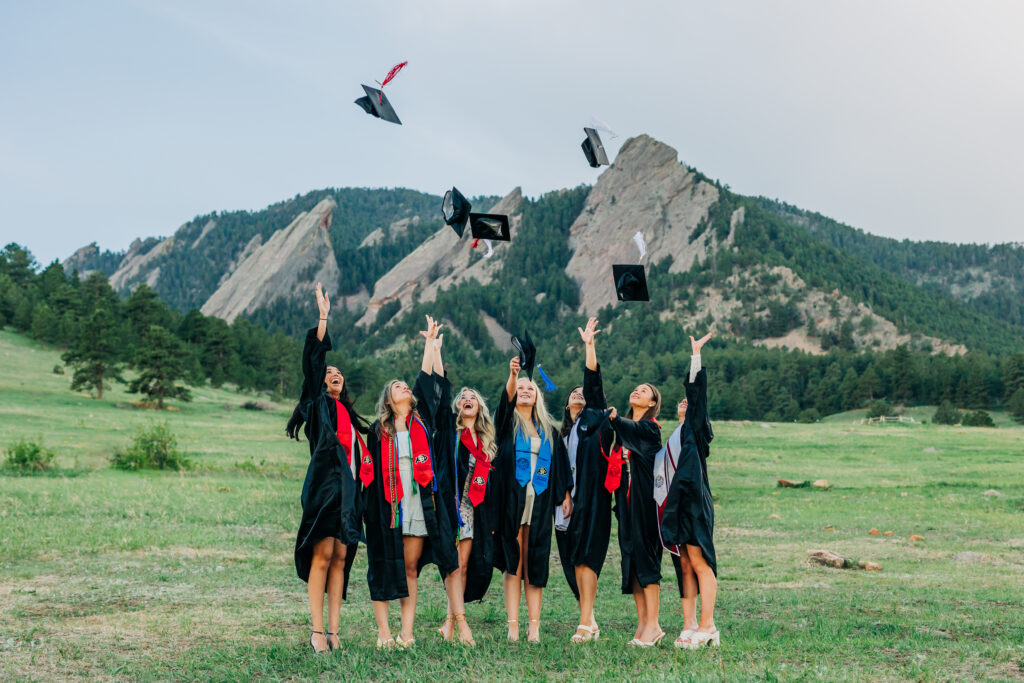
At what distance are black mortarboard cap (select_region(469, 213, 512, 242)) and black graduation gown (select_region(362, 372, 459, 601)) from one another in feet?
9.81

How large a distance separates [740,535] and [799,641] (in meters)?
9.96

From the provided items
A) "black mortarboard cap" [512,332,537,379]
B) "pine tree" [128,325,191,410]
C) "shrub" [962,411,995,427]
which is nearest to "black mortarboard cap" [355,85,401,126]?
"black mortarboard cap" [512,332,537,379]

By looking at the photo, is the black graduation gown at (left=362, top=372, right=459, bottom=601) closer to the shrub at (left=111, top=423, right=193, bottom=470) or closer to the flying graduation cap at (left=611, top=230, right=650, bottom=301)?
the flying graduation cap at (left=611, top=230, right=650, bottom=301)

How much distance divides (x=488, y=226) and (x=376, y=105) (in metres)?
1.93

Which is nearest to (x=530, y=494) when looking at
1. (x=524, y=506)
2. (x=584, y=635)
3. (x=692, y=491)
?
(x=524, y=506)

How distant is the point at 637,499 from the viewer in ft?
27.3

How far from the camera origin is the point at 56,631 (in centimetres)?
857

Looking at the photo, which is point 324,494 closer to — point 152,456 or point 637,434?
point 637,434

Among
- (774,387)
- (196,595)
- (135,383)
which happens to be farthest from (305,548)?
(774,387)

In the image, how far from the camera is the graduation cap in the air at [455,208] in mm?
9490

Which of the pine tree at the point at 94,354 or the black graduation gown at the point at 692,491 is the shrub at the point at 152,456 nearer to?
the black graduation gown at the point at 692,491

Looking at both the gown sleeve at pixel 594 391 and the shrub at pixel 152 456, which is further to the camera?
the shrub at pixel 152 456

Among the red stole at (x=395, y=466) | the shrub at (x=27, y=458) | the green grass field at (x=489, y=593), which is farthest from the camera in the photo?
the shrub at (x=27, y=458)

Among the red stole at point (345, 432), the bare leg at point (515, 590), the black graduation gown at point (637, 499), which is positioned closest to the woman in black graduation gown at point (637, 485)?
the black graduation gown at point (637, 499)
